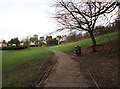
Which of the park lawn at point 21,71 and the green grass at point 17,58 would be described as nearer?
the park lawn at point 21,71

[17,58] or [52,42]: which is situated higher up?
[52,42]

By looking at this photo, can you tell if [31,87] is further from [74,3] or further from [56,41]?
[56,41]

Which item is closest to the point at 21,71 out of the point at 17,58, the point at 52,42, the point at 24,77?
the point at 24,77

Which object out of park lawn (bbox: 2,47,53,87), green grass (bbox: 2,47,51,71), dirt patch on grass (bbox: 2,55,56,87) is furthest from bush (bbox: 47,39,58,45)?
dirt patch on grass (bbox: 2,55,56,87)

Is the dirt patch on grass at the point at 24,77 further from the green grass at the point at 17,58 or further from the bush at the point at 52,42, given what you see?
the bush at the point at 52,42

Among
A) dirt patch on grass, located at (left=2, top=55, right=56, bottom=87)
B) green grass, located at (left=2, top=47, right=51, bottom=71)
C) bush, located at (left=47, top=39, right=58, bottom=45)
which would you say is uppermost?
bush, located at (left=47, top=39, right=58, bottom=45)

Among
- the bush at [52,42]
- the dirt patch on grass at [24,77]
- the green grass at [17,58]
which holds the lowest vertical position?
the dirt patch on grass at [24,77]

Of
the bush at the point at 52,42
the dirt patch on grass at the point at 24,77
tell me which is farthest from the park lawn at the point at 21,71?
the bush at the point at 52,42

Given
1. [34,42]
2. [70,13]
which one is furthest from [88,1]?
[34,42]

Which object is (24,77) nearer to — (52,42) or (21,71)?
(21,71)

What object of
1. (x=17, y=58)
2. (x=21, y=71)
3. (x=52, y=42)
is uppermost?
(x=52, y=42)

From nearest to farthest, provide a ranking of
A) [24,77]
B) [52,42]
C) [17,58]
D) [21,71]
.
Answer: [24,77] < [21,71] < [17,58] < [52,42]

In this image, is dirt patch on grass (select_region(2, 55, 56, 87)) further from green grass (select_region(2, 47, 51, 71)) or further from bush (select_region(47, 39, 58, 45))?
bush (select_region(47, 39, 58, 45))

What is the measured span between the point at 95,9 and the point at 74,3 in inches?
102
